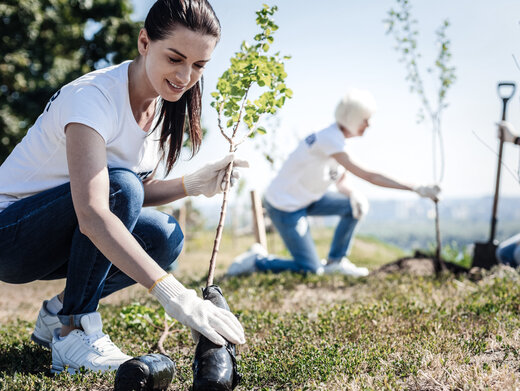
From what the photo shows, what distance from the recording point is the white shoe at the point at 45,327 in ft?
8.30

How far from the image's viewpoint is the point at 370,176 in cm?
452

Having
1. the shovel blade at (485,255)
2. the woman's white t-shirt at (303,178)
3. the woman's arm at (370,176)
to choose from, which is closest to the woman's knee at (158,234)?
the woman's arm at (370,176)

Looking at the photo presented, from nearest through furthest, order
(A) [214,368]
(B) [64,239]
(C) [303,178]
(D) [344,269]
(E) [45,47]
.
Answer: (A) [214,368] < (B) [64,239] < (C) [303,178] < (D) [344,269] < (E) [45,47]

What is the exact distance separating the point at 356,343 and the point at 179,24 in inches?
68.7

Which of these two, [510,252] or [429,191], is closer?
[429,191]

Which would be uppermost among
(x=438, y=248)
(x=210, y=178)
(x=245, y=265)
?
(x=210, y=178)

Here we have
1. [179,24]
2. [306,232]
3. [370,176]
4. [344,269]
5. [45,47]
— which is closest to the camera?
[179,24]

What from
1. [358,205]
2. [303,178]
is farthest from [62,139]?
[358,205]

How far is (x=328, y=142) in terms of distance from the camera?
471cm

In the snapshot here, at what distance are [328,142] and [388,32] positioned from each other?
1.92 meters

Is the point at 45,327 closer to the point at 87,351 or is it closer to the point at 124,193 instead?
the point at 87,351

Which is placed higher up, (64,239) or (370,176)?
(64,239)

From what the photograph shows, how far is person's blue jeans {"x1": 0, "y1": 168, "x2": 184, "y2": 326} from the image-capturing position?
2.15 metres

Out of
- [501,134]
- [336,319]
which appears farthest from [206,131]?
[336,319]
